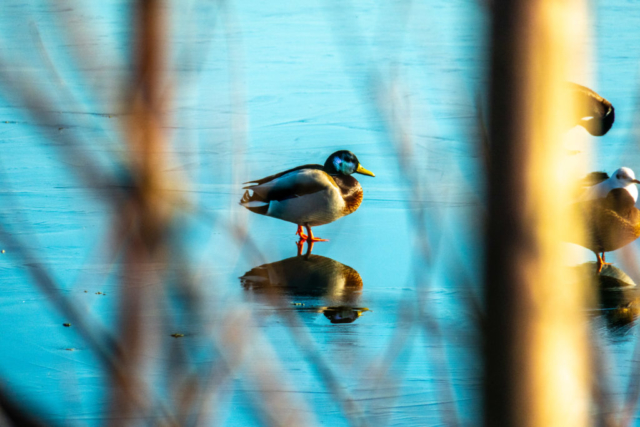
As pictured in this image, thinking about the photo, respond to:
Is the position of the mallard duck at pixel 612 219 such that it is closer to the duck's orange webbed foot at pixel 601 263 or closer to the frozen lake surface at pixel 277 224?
the duck's orange webbed foot at pixel 601 263

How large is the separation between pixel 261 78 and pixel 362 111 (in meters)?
1.56

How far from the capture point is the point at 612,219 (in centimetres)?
527

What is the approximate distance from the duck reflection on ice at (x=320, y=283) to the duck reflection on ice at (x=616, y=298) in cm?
132

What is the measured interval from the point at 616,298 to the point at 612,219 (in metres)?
0.61

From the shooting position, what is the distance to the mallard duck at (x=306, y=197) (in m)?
5.81

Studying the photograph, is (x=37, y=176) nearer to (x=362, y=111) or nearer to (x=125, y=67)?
(x=362, y=111)

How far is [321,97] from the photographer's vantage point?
8977 millimetres

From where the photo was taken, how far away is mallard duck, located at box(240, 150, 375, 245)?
5809 mm

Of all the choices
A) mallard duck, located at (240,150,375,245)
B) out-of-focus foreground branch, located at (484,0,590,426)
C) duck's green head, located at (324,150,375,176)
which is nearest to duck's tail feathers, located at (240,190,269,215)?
mallard duck, located at (240,150,375,245)

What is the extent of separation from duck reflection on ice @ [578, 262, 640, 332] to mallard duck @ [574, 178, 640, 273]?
10 cm

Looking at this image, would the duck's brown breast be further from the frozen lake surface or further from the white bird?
the white bird

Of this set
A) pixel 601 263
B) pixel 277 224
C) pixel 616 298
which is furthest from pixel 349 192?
pixel 616 298

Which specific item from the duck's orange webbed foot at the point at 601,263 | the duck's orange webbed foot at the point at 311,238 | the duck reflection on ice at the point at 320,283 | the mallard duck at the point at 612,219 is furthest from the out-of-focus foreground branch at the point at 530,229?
the duck's orange webbed foot at the point at 311,238

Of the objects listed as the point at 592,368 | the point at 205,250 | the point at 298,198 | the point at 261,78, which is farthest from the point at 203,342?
the point at 261,78
